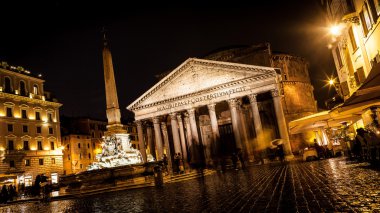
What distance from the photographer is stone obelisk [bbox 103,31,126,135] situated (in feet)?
52.7

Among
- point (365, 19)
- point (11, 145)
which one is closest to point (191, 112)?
point (365, 19)

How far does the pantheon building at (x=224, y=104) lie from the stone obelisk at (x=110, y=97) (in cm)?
1425

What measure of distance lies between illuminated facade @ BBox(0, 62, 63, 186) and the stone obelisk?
2383cm

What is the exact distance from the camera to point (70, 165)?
5281 cm

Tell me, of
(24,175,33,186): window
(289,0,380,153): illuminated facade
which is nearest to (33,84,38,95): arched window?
(24,175,33,186): window

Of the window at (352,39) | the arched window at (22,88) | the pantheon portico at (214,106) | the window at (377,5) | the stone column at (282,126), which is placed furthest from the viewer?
the arched window at (22,88)

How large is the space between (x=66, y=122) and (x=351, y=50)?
51.4 meters

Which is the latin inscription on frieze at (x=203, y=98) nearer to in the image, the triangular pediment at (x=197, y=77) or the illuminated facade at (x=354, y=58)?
the triangular pediment at (x=197, y=77)

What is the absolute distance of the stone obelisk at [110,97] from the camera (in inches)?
633

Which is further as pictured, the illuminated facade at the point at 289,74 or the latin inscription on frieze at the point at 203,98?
the illuminated facade at the point at 289,74

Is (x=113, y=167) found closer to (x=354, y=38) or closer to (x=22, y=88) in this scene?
(x=354, y=38)

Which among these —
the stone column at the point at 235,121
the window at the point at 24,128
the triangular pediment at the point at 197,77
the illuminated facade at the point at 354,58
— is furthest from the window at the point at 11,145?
the illuminated facade at the point at 354,58

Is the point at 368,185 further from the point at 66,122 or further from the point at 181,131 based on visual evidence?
the point at 66,122

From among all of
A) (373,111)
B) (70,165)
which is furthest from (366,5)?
(70,165)
